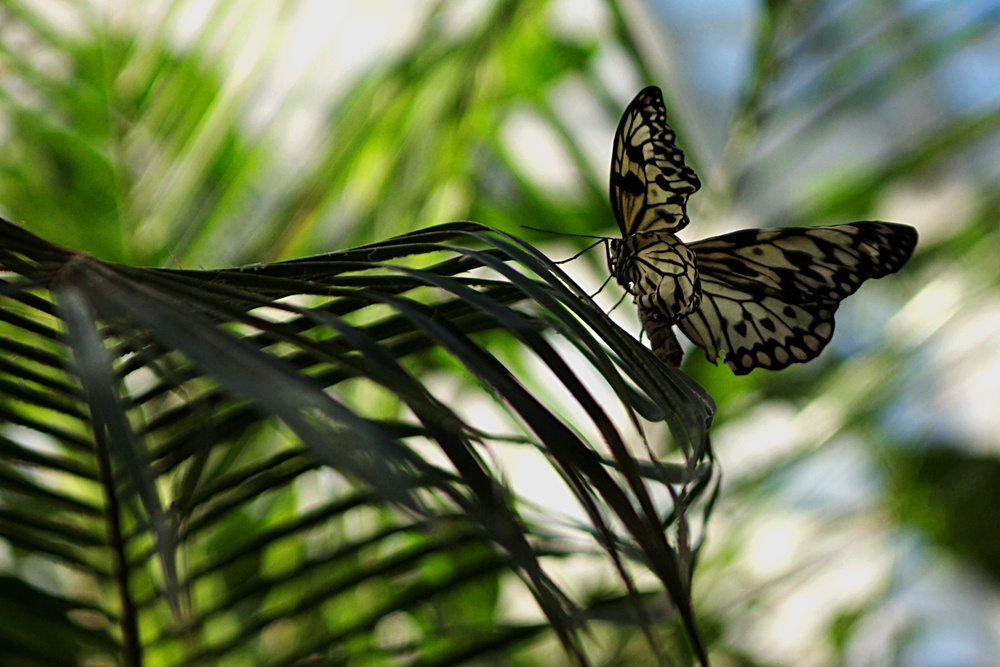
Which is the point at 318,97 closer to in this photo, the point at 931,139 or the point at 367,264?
the point at 931,139

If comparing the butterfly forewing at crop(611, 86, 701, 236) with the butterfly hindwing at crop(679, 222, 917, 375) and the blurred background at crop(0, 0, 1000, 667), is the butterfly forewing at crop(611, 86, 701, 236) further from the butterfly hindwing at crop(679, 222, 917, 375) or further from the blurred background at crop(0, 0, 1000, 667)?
the blurred background at crop(0, 0, 1000, 667)

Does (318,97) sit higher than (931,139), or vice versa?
(318,97)

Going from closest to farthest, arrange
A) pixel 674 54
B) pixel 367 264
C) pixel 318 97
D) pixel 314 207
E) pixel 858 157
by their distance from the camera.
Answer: pixel 367 264
pixel 314 207
pixel 318 97
pixel 674 54
pixel 858 157

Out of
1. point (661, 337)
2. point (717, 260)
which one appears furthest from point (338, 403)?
point (717, 260)

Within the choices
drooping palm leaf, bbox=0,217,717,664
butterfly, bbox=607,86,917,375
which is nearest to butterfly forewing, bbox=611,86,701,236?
butterfly, bbox=607,86,917,375

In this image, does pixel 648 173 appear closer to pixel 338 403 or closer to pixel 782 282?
pixel 782 282

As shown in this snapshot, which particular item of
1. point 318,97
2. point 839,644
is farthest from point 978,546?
point 318,97

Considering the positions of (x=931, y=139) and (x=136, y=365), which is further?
(x=931, y=139)
